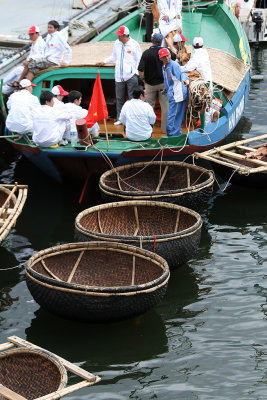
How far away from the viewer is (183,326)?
10031mm

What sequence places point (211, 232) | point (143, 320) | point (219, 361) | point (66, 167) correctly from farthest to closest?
point (66, 167) → point (211, 232) → point (143, 320) → point (219, 361)

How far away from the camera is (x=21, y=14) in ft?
74.5

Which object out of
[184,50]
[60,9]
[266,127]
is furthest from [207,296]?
[60,9]

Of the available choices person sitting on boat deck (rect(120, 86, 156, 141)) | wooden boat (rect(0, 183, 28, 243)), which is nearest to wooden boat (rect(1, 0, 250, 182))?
person sitting on boat deck (rect(120, 86, 156, 141))

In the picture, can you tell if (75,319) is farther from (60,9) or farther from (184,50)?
(60,9)

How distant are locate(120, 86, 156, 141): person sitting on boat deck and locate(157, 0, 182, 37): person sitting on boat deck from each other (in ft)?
A: 8.94

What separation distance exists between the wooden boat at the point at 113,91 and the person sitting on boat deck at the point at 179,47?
30.0 inches

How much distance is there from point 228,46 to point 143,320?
1013 cm

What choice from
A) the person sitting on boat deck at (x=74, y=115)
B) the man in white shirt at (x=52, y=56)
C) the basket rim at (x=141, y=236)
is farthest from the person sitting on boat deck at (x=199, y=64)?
the basket rim at (x=141, y=236)

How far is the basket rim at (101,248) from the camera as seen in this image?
9117 millimetres

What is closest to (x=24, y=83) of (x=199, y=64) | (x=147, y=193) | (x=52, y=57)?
(x=52, y=57)

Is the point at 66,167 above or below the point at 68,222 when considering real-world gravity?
above

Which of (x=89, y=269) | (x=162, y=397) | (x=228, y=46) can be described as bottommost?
(x=162, y=397)

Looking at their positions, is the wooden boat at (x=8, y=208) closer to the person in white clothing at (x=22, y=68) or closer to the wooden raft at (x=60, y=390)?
the wooden raft at (x=60, y=390)
